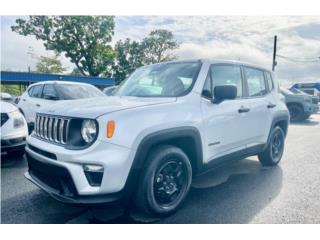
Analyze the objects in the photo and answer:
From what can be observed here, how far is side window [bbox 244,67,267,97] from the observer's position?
4023mm

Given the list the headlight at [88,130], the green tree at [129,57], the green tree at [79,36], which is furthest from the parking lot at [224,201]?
the green tree at [129,57]

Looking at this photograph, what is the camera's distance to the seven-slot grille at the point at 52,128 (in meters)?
2.58

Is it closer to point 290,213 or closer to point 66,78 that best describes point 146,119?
point 290,213

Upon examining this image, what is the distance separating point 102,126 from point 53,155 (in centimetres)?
62

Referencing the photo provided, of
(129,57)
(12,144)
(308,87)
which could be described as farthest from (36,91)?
(129,57)

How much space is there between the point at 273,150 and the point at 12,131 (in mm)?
4762

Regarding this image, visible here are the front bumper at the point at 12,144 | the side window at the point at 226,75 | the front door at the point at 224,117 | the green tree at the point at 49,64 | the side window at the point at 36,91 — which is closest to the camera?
the front door at the point at 224,117

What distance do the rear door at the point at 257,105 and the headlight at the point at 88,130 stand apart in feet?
7.97

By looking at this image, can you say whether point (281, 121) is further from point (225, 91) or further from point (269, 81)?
point (225, 91)

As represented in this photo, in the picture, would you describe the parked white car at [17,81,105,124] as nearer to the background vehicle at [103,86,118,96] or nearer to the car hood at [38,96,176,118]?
the background vehicle at [103,86,118,96]

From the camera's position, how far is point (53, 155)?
8.23 ft

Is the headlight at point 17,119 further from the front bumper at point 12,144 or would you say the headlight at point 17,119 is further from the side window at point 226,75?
the side window at point 226,75

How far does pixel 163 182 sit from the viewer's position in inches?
112
